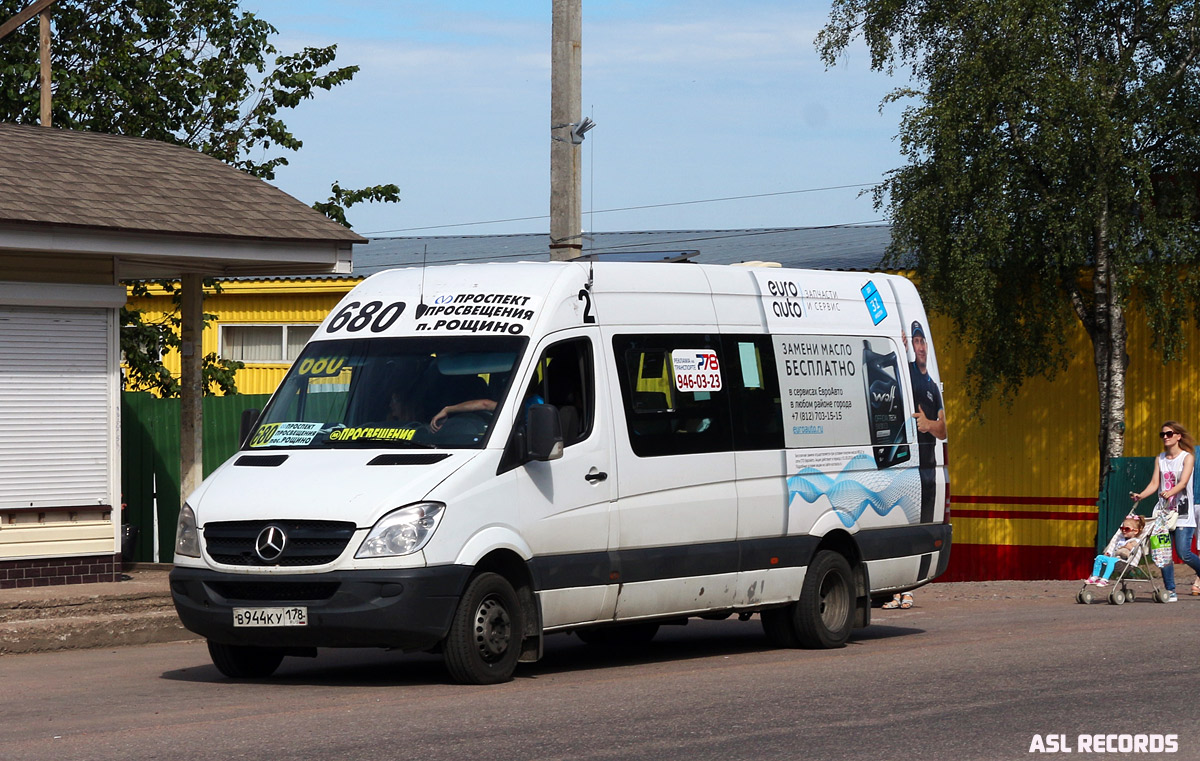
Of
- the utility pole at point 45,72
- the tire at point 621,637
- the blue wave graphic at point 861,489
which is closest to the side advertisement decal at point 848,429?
the blue wave graphic at point 861,489

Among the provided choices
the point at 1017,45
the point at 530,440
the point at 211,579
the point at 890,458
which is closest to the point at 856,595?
the point at 890,458

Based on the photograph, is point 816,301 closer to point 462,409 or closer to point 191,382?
point 462,409

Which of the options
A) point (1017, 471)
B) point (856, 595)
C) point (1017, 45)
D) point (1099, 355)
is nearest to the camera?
point (856, 595)

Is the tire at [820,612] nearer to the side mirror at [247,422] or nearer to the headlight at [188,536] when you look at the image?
the side mirror at [247,422]

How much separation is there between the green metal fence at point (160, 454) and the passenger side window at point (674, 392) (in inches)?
324

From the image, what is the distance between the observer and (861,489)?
41.0ft

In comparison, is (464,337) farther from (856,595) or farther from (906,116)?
(906,116)

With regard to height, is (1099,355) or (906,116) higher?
(906,116)

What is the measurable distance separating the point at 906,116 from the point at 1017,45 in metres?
1.75

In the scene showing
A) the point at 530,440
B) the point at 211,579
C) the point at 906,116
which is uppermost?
the point at 906,116

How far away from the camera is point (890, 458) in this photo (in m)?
12.9

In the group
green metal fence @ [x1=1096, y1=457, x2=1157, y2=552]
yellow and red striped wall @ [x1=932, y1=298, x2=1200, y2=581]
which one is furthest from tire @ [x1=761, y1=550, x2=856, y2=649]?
yellow and red striped wall @ [x1=932, y1=298, x2=1200, y2=581]

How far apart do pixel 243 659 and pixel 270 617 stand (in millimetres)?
1029

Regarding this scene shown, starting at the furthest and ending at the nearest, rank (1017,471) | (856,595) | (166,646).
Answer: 1. (1017,471)
2. (166,646)
3. (856,595)
